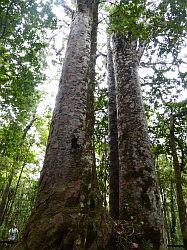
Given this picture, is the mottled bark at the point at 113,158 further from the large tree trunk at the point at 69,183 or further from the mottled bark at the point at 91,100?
the large tree trunk at the point at 69,183

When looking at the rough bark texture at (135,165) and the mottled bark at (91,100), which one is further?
the rough bark texture at (135,165)

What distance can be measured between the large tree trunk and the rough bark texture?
1052mm

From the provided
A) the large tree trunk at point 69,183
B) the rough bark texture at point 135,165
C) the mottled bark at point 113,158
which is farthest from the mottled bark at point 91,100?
the mottled bark at point 113,158

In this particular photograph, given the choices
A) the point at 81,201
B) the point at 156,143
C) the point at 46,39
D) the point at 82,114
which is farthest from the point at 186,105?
the point at 81,201

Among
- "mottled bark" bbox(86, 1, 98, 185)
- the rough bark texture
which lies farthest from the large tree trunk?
the rough bark texture

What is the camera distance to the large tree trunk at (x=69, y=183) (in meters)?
2.85

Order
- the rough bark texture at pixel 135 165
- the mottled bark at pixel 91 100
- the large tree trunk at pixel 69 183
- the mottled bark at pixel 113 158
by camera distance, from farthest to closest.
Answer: the mottled bark at pixel 113 158 → the rough bark texture at pixel 135 165 → the mottled bark at pixel 91 100 → the large tree trunk at pixel 69 183

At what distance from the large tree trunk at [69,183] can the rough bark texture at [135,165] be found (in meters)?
1.05

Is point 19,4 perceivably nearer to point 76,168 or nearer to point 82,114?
point 82,114

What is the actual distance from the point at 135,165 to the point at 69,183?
1921 millimetres

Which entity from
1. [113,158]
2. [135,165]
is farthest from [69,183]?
[113,158]

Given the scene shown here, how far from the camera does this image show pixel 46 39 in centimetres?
974

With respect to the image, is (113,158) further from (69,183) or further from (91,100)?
(69,183)

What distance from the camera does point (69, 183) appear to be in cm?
327
